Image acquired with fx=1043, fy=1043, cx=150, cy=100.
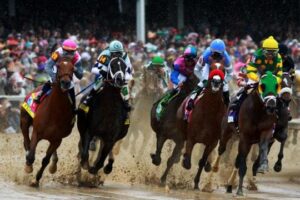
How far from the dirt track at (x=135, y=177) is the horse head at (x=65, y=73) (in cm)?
141

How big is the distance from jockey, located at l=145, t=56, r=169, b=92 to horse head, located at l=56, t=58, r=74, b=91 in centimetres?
587


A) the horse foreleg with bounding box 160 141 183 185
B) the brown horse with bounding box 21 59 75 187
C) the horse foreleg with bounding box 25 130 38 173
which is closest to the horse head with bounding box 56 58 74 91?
the brown horse with bounding box 21 59 75 187

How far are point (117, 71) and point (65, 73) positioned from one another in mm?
724

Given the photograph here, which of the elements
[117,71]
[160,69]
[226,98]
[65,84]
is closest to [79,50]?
[160,69]

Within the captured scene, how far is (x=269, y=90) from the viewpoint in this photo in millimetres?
13625

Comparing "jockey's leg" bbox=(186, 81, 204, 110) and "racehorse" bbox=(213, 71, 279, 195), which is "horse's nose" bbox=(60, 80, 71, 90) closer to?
"jockey's leg" bbox=(186, 81, 204, 110)

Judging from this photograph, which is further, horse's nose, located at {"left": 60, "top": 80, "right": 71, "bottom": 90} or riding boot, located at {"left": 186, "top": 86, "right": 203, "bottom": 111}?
riding boot, located at {"left": 186, "top": 86, "right": 203, "bottom": 111}

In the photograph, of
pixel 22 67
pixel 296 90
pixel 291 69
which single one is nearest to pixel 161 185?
pixel 291 69

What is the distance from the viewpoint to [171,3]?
35750 mm

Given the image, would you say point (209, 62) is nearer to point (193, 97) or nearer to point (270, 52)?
point (193, 97)

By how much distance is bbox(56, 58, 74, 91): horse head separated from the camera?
13672 millimetres

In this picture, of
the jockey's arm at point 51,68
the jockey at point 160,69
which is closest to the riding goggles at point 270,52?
the jockey's arm at point 51,68

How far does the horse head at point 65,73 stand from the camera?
1367 centimetres

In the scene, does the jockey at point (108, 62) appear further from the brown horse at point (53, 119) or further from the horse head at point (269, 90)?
the horse head at point (269, 90)
